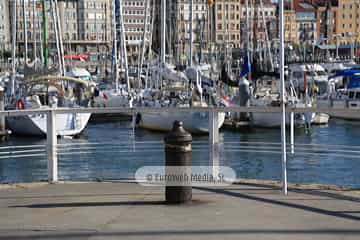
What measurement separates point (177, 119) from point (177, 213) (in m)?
32.0

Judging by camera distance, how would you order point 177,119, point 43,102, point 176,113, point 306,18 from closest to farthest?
point 176,113, point 177,119, point 43,102, point 306,18

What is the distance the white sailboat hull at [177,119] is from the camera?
4025 centimetres

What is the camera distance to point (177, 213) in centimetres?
891

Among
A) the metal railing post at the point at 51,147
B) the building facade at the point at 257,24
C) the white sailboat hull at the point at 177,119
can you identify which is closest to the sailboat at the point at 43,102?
the white sailboat hull at the point at 177,119

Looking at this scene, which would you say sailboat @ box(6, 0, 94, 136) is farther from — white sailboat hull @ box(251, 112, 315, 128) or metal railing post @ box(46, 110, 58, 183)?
metal railing post @ box(46, 110, 58, 183)

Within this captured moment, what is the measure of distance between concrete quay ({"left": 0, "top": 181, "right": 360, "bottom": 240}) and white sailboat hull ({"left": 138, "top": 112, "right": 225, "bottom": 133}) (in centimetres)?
2838

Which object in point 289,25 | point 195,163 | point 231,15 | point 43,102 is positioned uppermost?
point 231,15

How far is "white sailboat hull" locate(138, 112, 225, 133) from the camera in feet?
132

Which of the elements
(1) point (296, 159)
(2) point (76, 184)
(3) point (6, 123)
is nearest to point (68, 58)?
(3) point (6, 123)

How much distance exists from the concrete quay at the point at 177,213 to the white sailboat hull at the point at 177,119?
1117 inches

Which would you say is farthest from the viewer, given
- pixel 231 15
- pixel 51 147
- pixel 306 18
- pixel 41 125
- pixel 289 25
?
pixel 306 18

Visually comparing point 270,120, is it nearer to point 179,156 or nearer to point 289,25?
point 179,156

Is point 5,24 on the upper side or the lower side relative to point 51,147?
upper

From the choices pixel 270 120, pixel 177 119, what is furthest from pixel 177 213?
pixel 270 120
